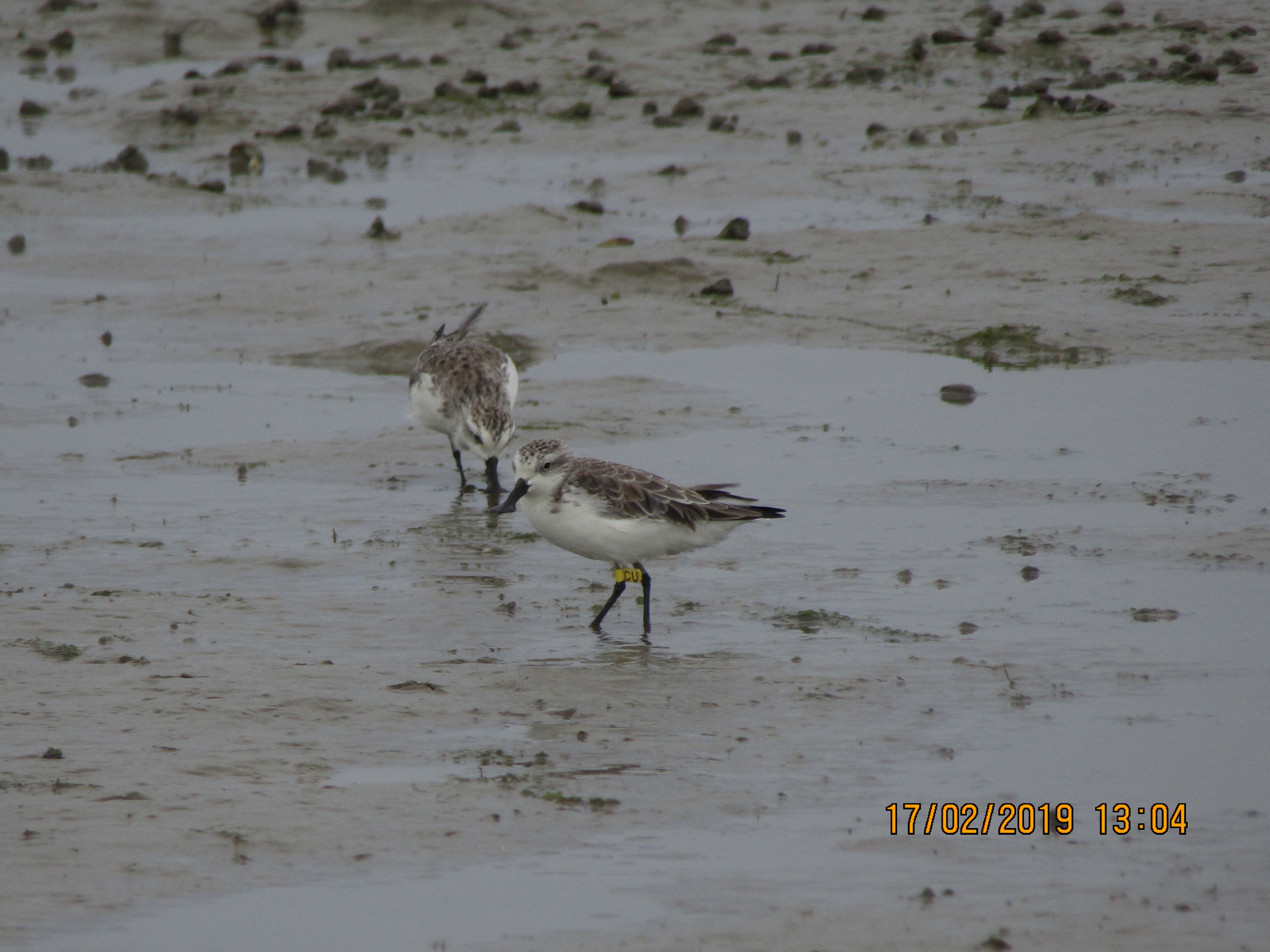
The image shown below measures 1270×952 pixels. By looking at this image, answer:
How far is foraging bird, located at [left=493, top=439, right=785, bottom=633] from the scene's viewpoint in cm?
776

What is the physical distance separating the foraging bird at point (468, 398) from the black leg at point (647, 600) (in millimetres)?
2369

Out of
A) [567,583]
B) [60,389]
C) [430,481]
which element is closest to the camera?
[567,583]

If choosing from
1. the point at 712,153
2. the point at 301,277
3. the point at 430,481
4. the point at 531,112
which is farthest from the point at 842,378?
the point at 531,112

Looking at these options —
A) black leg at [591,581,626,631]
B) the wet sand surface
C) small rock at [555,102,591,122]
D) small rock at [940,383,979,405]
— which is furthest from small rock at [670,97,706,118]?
black leg at [591,581,626,631]

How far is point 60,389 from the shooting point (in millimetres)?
12531

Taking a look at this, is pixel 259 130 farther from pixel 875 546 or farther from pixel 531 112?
pixel 875 546

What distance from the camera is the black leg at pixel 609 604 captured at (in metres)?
7.77

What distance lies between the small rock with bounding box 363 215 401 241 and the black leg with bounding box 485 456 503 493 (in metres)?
7.01

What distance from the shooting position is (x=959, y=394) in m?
11.8

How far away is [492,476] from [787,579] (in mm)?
2603

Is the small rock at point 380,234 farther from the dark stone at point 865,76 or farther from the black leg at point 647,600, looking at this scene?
the black leg at point 647,600

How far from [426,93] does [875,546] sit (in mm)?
17420

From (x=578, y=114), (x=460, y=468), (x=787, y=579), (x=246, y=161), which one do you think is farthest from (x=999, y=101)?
(x=787, y=579)

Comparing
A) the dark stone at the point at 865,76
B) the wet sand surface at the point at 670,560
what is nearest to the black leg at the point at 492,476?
the wet sand surface at the point at 670,560
